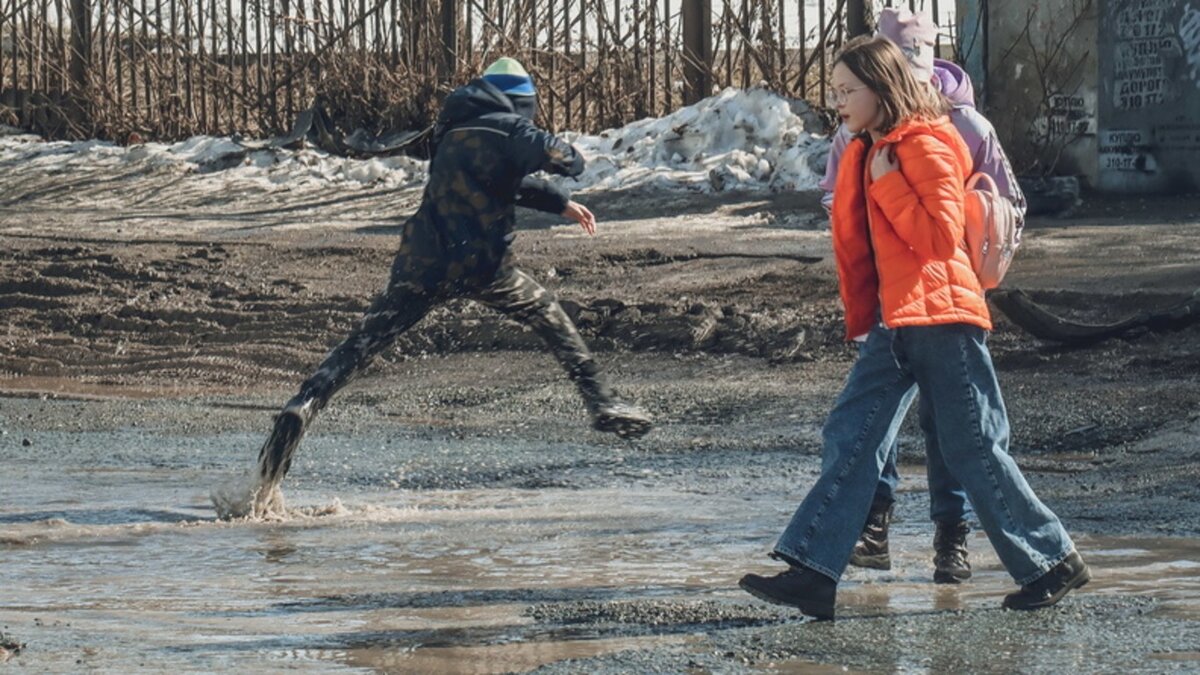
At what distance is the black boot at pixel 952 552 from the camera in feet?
17.8

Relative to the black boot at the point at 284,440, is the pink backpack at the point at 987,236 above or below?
above

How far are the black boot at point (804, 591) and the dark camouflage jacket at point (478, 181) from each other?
87.2 inches

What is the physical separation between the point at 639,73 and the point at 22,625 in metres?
14.6

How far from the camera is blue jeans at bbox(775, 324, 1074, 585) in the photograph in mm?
4926

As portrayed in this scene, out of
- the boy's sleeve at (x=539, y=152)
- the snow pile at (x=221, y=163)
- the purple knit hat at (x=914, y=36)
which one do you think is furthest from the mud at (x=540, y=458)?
the snow pile at (x=221, y=163)

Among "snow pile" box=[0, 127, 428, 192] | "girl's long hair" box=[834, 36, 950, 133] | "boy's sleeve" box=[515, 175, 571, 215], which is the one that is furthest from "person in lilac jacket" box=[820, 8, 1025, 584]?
"snow pile" box=[0, 127, 428, 192]

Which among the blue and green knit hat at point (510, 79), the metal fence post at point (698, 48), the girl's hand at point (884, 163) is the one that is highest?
the metal fence post at point (698, 48)

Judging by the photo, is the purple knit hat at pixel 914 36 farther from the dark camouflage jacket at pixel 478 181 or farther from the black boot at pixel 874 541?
the dark camouflage jacket at pixel 478 181

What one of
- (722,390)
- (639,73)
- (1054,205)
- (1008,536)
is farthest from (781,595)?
(639,73)

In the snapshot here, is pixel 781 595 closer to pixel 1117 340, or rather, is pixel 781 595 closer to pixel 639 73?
pixel 1117 340

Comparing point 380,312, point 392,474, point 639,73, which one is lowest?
point 392,474

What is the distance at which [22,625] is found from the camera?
510 centimetres

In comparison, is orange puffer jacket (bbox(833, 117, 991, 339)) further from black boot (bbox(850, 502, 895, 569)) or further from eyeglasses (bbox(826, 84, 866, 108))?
black boot (bbox(850, 502, 895, 569))

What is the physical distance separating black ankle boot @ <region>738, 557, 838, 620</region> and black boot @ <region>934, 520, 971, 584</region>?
56 centimetres
